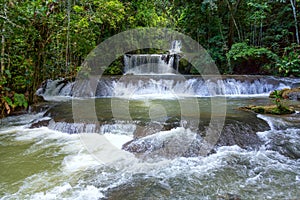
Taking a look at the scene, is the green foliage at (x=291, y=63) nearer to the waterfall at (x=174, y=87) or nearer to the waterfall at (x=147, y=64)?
the waterfall at (x=174, y=87)

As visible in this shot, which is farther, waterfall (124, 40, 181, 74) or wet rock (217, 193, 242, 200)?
waterfall (124, 40, 181, 74)

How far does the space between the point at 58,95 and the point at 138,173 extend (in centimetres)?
758

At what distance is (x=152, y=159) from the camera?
11.7 ft

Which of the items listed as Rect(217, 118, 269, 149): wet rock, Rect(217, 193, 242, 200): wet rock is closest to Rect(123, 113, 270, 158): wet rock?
Rect(217, 118, 269, 149): wet rock

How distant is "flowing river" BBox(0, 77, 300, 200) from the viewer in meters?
2.66

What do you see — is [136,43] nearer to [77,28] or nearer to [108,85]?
[108,85]

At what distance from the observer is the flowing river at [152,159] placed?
266 centimetres

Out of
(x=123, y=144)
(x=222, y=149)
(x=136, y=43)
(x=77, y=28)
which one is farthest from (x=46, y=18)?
(x=136, y=43)

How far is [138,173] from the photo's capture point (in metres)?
3.12

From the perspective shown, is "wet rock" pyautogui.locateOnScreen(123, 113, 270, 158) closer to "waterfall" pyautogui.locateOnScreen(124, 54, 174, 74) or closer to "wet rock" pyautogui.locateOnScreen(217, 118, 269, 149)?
"wet rock" pyautogui.locateOnScreen(217, 118, 269, 149)

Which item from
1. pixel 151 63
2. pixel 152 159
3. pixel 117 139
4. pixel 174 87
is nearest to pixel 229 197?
pixel 152 159

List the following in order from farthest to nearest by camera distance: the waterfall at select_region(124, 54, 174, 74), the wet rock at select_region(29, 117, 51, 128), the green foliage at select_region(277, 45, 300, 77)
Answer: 1. the waterfall at select_region(124, 54, 174, 74)
2. the green foliage at select_region(277, 45, 300, 77)
3. the wet rock at select_region(29, 117, 51, 128)

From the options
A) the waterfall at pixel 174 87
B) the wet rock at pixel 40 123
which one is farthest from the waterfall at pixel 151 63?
the wet rock at pixel 40 123

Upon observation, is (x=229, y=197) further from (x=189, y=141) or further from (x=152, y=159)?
(x=189, y=141)
